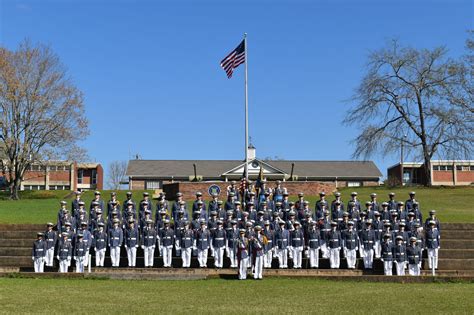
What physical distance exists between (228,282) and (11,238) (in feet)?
29.3

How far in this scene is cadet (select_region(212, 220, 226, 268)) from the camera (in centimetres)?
1855

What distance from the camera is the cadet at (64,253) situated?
18.0 m

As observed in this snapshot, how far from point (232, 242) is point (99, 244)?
3.93m

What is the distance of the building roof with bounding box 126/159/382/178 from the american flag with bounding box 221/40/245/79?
3495 cm

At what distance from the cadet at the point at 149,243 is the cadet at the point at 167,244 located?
0.27 meters

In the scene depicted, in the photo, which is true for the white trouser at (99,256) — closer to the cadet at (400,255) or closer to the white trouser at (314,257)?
the white trouser at (314,257)

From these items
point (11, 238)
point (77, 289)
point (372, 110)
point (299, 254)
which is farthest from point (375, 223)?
point (372, 110)

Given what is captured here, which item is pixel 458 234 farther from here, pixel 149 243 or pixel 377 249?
pixel 149 243

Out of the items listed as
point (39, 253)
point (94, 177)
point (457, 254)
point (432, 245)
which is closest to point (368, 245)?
point (432, 245)

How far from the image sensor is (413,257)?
17453mm

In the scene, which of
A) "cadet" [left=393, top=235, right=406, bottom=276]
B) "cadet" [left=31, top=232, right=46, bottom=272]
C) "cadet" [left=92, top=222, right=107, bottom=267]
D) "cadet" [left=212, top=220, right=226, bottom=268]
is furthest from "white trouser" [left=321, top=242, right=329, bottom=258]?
"cadet" [left=31, top=232, right=46, bottom=272]

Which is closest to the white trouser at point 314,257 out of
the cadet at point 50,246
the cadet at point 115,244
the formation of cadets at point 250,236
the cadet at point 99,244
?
the formation of cadets at point 250,236

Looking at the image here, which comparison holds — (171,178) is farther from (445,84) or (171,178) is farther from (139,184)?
(445,84)

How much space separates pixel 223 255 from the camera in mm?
19266
